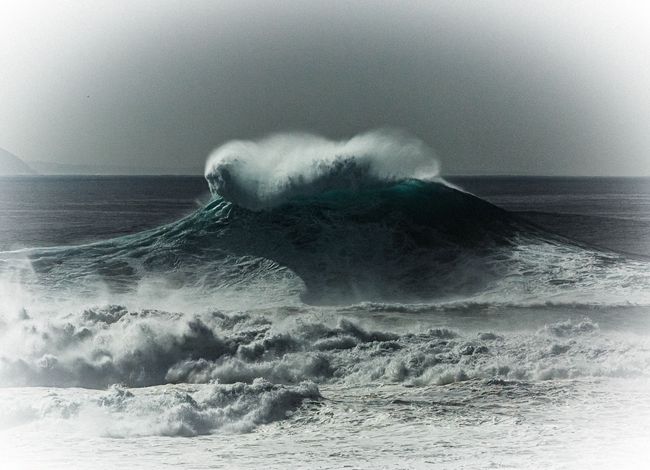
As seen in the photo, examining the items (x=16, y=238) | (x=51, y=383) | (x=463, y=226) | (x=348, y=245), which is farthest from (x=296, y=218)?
(x=16, y=238)

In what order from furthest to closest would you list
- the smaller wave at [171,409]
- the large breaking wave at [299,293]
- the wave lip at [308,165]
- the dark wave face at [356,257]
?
1. the wave lip at [308,165]
2. the dark wave face at [356,257]
3. the large breaking wave at [299,293]
4. the smaller wave at [171,409]

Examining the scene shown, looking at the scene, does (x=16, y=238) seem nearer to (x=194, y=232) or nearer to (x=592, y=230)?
(x=194, y=232)

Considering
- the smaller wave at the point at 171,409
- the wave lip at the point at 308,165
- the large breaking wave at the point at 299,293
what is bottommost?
the smaller wave at the point at 171,409

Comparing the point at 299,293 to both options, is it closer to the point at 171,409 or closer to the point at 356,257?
the point at 356,257

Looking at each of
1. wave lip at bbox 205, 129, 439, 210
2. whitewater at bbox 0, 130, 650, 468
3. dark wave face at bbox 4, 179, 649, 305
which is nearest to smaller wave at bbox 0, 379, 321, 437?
whitewater at bbox 0, 130, 650, 468

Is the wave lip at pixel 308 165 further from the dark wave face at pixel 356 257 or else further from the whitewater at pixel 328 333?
the dark wave face at pixel 356 257

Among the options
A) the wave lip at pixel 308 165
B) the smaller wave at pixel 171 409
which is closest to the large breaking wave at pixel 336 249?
the wave lip at pixel 308 165

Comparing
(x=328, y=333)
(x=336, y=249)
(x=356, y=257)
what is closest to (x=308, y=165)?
(x=336, y=249)
